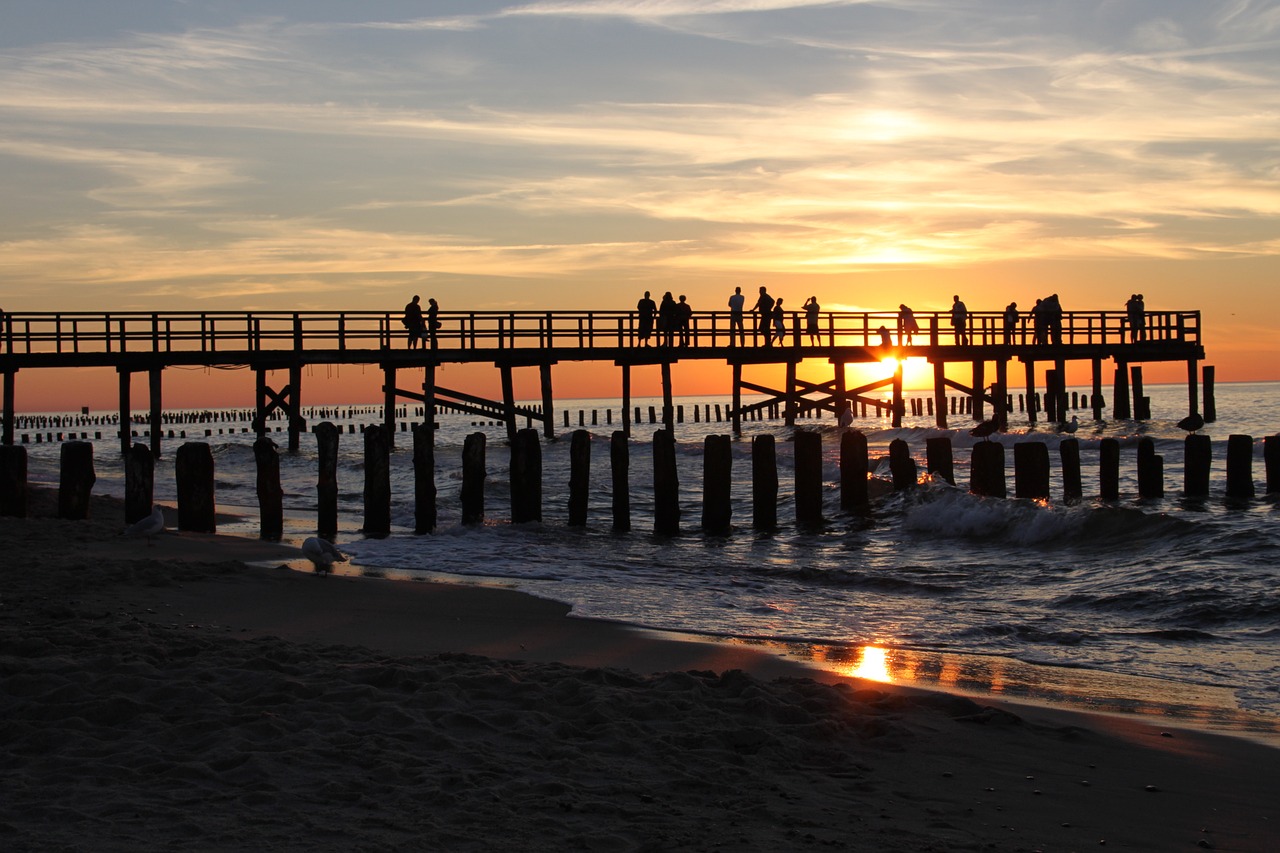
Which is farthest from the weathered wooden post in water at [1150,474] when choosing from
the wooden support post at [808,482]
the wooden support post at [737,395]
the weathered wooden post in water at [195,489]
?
the wooden support post at [737,395]

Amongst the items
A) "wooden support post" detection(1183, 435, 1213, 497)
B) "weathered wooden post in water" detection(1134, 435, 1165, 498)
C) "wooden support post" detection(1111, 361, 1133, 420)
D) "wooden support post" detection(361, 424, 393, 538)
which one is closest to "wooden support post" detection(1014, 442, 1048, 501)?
"weathered wooden post in water" detection(1134, 435, 1165, 498)

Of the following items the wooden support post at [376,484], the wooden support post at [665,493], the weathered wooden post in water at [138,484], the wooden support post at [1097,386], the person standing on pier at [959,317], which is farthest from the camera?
the wooden support post at [1097,386]

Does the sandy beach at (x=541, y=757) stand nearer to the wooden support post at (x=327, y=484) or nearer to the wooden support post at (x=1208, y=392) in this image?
the wooden support post at (x=327, y=484)

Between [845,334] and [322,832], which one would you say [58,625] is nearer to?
[322,832]

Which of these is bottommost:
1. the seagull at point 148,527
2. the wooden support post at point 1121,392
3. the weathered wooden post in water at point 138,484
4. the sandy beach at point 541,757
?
the sandy beach at point 541,757

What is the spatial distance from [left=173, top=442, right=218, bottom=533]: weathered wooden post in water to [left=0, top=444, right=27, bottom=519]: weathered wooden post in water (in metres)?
2.07

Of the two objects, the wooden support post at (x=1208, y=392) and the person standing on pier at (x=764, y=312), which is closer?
the person standing on pier at (x=764, y=312)

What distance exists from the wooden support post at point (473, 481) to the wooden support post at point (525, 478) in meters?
0.50

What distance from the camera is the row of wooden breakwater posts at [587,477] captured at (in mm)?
16188

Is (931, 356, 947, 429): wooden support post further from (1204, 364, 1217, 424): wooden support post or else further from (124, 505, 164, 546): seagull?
(124, 505, 164, 546): seagull

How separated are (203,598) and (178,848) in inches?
243

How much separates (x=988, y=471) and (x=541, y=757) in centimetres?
1522

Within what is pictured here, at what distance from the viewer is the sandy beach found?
466 centimetres

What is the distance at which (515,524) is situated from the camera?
1816 cm
